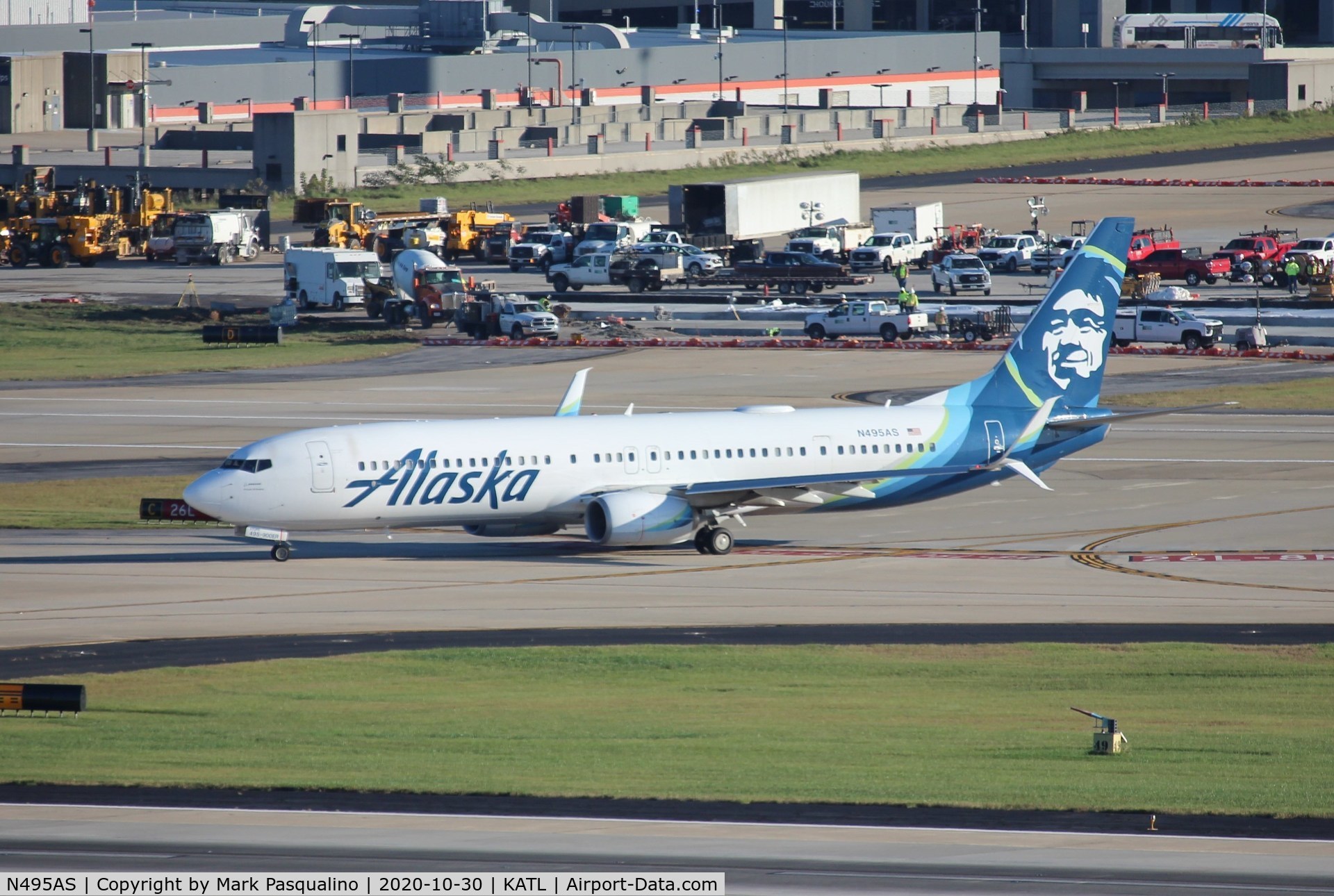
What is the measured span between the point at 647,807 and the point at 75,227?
409ft

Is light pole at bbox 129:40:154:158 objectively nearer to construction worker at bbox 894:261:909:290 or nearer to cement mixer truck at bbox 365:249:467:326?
cement mixer truck at bbox 365:249:467:326

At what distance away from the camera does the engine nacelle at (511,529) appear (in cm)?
5153

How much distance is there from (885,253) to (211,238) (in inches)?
1967

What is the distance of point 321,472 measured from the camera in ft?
160

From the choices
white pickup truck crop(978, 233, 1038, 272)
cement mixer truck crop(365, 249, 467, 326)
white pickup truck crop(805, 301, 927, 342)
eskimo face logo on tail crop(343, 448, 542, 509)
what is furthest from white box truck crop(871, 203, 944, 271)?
eskimo face logo on tail crop(343, 448, 542, 509)

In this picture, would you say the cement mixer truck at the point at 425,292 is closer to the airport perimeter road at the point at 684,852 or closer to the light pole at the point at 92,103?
the light pole at the point at 92,103

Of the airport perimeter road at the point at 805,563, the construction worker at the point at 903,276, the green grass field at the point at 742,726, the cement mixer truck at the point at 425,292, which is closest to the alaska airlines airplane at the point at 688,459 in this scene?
the airport perimeter road at the point at 805,563

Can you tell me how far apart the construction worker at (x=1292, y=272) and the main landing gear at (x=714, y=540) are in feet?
237

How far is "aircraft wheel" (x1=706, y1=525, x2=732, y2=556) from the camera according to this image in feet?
175

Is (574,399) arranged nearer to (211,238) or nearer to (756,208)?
(756,208)

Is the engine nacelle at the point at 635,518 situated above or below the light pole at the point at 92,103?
below

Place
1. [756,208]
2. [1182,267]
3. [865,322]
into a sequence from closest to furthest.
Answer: [865,322], [1182,267], [756,208]

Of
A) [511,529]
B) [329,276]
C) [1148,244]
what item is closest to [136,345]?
[329,276]

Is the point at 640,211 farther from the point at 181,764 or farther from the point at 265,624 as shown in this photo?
the point at 181,764
